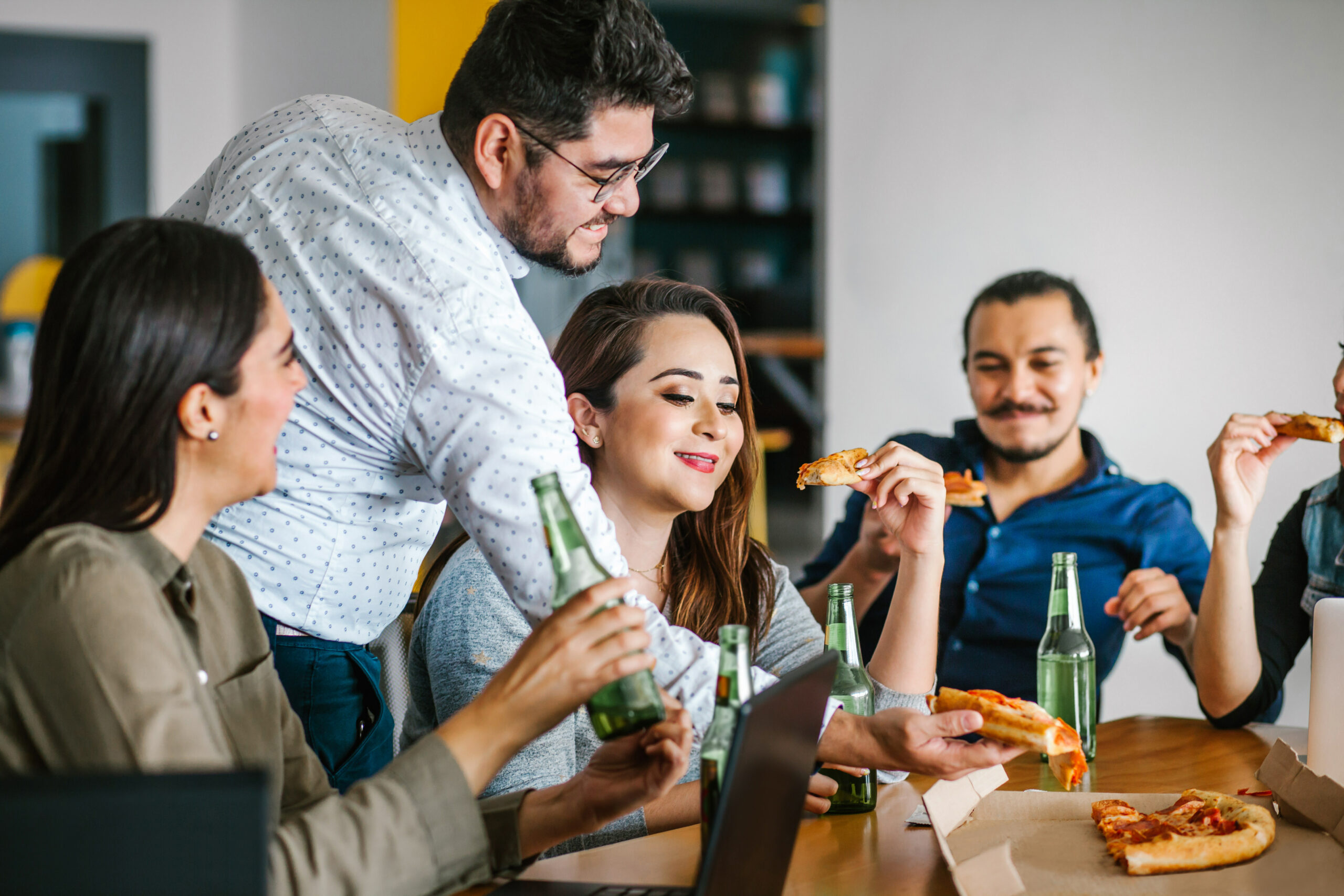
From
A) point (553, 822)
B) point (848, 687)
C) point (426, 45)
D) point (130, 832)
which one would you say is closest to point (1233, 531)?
point (848, 687)

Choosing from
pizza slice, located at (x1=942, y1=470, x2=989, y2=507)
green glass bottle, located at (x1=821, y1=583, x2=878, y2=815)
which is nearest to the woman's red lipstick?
green glass bottle, located at (x1=821, y1=583, x2=878, y2=815)

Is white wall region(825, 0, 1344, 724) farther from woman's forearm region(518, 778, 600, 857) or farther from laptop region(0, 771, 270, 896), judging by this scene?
laptop region(0, 771, 270, 896)

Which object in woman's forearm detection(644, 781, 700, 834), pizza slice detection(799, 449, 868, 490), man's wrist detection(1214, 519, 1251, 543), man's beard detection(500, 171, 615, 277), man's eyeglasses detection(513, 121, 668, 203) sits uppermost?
man's eyeglasses detection(513, 121, 668, 203)

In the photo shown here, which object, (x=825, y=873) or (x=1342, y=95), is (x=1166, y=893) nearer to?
(x=825, y=873)

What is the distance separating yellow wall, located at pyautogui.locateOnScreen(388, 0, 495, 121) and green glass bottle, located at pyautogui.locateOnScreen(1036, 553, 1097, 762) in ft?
13.2

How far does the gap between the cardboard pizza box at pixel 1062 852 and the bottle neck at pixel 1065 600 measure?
340mm

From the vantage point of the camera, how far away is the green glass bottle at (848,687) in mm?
1369

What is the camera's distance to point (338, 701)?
4.96 feet

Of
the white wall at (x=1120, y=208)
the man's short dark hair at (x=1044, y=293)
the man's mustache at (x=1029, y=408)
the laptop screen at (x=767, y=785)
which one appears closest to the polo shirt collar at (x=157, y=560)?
the laptop screen at (x=767, y=785)

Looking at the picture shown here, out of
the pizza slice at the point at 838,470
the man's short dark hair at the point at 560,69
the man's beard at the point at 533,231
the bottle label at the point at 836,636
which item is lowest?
the bottle label at the point at 836,636

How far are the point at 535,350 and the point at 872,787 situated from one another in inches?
25.3

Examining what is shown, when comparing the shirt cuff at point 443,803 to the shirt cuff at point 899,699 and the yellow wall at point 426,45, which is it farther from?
the yellow wall at point 426,45

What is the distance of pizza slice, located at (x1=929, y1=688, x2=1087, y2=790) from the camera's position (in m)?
1.16

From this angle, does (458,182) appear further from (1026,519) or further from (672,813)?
(1026,519)
